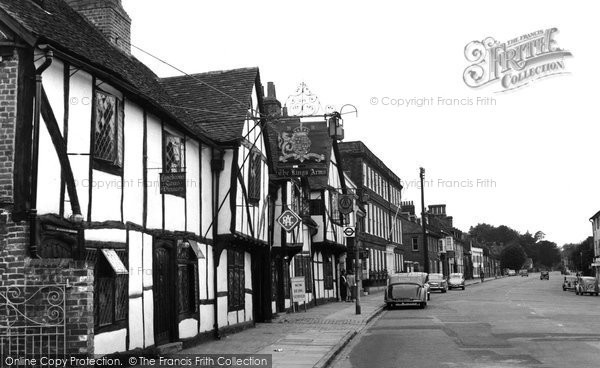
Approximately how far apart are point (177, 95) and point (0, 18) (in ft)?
35.9

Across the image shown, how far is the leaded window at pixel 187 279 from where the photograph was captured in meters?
15.7

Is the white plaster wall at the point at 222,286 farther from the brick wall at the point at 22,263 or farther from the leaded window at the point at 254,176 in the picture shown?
the brick wall at the point at 22,263

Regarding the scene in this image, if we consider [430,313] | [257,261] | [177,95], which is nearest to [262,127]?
[177,95]

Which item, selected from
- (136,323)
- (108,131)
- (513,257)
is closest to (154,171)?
(108,131)

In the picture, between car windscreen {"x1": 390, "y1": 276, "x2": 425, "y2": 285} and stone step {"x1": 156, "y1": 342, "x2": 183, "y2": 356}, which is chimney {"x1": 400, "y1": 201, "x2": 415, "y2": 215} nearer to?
car windscreen {"x1": 390, "y1": 276, "x2": 425, "y2": 285}

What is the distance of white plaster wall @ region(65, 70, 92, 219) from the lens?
10.9 metres

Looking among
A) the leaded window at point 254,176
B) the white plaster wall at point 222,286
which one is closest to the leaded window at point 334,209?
the leaded window at point 254,176

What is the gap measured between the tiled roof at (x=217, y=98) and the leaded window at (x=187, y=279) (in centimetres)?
370

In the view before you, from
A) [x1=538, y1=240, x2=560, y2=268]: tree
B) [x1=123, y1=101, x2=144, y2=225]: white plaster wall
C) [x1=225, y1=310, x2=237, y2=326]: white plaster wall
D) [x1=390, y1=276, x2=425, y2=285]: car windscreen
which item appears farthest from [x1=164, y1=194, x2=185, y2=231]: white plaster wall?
[x1=538, y1=240, x2=560, y2=268]: tree

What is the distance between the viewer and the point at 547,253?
197 m

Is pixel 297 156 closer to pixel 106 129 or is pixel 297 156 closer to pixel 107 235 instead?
pixel 106 129

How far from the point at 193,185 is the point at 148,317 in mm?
4099

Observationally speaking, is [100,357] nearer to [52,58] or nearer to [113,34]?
[52,58]

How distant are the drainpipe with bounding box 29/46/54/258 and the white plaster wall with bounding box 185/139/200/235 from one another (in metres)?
6.63
